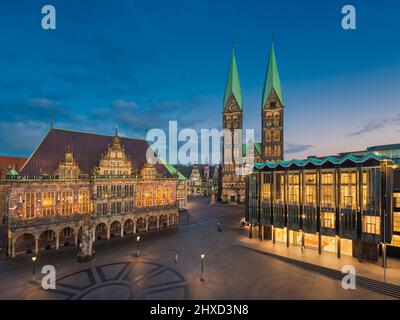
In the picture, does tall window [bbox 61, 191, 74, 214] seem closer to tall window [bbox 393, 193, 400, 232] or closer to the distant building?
tall window [bbox 393, 193, 400, 232]

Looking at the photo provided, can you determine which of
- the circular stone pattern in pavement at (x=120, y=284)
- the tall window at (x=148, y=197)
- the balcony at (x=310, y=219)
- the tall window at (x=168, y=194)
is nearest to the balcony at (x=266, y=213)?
the balcony at (x=310, y=219)

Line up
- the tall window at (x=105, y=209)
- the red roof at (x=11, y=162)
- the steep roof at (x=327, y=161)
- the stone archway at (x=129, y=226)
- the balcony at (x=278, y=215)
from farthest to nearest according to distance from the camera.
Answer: the red roof at (x=11, y=162) < the stone archway at (x=129, y=226) < the tall window at (x=105, y=209) < the balcony at (x=278, y=215) < the steep roof at (x=327, y=161)

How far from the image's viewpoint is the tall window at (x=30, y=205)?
34838 millimetres

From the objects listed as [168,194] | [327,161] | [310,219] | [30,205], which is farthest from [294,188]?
[30,205]

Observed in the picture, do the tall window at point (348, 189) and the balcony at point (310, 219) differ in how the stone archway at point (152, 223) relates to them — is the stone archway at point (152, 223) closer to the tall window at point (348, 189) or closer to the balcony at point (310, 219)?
the balcony at point (310, 219)

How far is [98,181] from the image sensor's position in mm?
42656

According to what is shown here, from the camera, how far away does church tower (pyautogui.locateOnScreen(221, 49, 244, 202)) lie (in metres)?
100

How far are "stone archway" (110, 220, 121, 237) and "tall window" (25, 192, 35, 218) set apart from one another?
48.4 feet

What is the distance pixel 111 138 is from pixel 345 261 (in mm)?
49300

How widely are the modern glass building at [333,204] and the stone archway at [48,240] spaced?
1454 inches

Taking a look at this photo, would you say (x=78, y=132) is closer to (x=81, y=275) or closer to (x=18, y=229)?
(x=18, y=229)

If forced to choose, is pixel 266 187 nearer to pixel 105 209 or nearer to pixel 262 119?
pixel 105 209

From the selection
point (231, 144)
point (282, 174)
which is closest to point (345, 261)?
point (282, 174)
